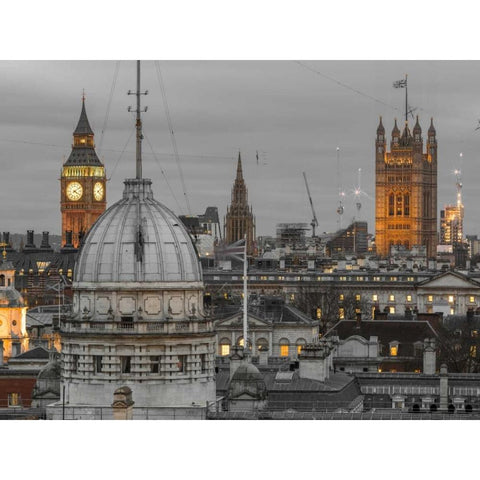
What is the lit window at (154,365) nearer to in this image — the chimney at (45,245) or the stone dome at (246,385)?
the stone dome at (246,385)

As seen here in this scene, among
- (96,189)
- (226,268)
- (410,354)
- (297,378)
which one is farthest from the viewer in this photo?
(96,189)

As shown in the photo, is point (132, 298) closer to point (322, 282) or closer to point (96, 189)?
point (322, 282)

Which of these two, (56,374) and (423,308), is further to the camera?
(423,308)

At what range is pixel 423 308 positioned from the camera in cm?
14000

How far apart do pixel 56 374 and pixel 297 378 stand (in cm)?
770

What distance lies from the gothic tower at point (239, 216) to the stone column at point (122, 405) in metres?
29.3

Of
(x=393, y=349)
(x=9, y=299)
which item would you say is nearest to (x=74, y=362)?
(x=393, y=349)

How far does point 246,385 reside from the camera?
5272cm

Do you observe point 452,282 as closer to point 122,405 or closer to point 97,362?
point 97,362

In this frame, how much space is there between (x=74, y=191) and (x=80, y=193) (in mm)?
8626

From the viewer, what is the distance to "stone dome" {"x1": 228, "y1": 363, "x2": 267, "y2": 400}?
52.5m

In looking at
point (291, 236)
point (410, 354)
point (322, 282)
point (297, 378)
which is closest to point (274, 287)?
point (322, 282)

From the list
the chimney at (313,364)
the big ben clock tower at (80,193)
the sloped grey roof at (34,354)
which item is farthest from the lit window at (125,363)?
the big ben clock tower at (80,193)

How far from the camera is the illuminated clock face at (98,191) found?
6999 inches
